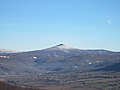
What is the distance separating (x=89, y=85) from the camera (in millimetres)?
132000

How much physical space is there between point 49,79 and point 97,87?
47.3m

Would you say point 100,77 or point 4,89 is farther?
point 100,77

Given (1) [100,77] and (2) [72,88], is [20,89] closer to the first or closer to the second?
(2) [72,88]

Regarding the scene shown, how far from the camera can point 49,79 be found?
552 ft

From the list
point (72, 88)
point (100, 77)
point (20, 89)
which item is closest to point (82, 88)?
point (72, 88)

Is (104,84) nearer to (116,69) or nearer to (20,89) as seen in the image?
(116,69)

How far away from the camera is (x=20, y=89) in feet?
205

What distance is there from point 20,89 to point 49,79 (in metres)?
106

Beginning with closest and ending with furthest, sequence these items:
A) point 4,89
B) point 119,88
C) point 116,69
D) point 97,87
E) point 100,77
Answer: point 4,89 → point 119,88 → point 97,87 → point 100,77 → point 116,69

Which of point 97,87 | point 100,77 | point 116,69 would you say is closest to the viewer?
point 97,87

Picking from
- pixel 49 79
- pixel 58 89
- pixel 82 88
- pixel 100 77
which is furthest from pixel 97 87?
pixel 49 79

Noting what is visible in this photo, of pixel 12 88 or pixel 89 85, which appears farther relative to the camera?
pixel 89 85

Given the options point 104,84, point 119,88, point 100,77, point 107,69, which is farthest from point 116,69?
point 119,88

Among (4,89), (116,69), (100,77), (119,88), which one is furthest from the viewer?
(116,69)
